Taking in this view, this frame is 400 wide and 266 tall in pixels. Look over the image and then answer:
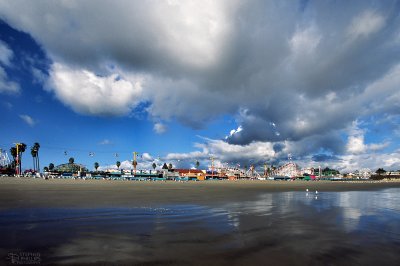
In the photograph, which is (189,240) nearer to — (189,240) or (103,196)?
(189,240)

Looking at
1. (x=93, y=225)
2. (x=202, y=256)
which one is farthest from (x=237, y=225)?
(x=93, y=225)

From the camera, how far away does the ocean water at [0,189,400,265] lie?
746 cm

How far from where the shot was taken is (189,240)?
9.66m

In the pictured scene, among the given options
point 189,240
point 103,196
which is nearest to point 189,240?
point 189,240

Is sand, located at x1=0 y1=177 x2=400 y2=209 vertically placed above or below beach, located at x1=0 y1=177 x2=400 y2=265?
below

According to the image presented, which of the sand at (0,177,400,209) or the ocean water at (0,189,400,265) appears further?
the sand at (0,177,400,209)

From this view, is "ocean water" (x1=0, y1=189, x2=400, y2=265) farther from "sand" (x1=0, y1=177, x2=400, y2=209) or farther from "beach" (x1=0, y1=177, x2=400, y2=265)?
"sand" (x1=0, y1=177, x2=400, y2=209)

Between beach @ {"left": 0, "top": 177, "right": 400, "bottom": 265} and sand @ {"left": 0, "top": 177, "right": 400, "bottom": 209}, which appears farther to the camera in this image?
sand @ {"left": 0, "top": 177, "right": 400, "bottom": 209}

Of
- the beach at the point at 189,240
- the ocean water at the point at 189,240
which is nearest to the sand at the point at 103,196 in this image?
the ocean water at the point at 189,240

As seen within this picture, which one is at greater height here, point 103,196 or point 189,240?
point 189,240

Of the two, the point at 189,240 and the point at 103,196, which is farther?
the point at 103,196

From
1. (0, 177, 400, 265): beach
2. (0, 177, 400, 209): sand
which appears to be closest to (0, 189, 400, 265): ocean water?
(0, 177, 400, 265): beach

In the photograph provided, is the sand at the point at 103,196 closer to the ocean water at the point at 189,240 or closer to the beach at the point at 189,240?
the ocean water at the point at 189,240

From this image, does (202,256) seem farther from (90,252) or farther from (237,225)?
(237,225)
